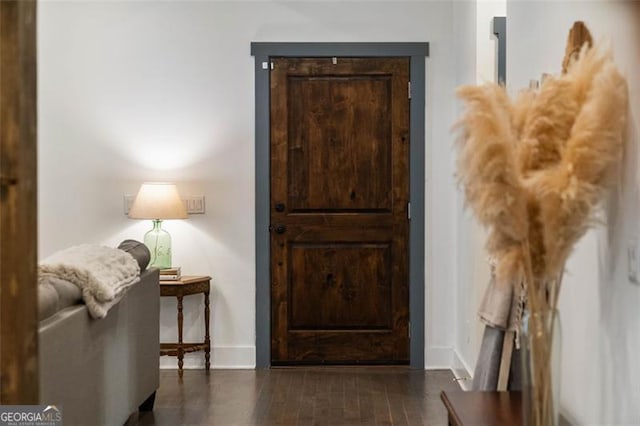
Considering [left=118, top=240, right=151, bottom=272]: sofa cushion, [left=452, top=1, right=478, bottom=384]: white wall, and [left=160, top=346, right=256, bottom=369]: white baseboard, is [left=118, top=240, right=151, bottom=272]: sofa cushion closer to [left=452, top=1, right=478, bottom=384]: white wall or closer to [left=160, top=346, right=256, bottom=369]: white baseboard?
[left=160, top=346, right=256, bottom=369]: white baseboard

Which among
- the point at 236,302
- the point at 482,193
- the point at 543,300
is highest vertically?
the point at 482,193

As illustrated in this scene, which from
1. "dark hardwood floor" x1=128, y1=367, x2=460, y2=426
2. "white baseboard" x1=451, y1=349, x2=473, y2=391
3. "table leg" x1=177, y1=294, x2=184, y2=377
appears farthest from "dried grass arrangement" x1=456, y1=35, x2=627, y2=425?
"table leg" x1=177, y1=294, x2=184, y2=377

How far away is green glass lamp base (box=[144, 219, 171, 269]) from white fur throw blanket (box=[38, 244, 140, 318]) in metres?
1.62

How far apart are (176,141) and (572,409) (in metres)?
3.49

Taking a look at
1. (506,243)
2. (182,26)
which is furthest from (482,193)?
(182,26)

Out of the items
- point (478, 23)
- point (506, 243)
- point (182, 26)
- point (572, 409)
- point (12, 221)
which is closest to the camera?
point (12, 221)

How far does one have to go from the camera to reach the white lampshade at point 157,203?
4.77 m

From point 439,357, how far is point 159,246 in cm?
205

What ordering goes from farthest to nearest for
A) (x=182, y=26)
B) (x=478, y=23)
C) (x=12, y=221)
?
(x=182, y=26) < (x=478, y=23) < (x=12, y=221)

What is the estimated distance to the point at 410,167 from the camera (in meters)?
5.12

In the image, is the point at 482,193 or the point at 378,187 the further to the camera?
the point at 378,187

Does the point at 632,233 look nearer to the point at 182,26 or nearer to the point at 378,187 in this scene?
the point at 378,187

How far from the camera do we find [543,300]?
1803mm

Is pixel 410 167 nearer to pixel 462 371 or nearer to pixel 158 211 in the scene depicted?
pixel 462 371
